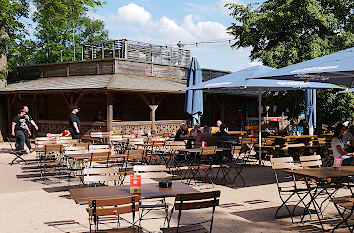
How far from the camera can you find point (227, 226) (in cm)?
608

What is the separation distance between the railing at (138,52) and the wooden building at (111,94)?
0.26 m

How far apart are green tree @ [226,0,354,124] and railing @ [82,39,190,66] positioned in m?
4.51

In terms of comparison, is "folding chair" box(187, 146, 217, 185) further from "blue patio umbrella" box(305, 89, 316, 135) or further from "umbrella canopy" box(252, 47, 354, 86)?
"blue patio umbrella" box(305, 89, 316, 135)

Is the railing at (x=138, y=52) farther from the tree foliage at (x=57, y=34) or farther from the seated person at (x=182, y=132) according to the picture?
the seated person at (x=182, y=132)

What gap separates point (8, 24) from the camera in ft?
71.4

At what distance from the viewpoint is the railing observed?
2202cm

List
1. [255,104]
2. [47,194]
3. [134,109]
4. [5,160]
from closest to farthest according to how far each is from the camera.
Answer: [47,194]
[5,160]
[134,109]
[255,104]

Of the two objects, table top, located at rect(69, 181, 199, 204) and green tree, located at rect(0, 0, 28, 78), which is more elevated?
green tree, located at rect(0, 0, 28, 78)

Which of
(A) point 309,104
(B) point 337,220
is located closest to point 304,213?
(B) point 337,220

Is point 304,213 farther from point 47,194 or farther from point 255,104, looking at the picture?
point 255,104

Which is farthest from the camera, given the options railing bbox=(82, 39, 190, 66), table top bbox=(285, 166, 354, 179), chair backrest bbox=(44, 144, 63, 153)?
railing bbox=(82, 39, 190, 66)

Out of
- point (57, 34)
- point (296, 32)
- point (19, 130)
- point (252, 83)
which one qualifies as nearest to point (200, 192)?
point (252, 83)

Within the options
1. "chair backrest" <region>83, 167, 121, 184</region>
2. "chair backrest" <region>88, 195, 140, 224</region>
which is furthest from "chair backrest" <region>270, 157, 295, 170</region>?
"chair backrest" <region>88, 195, 140, 224</region>

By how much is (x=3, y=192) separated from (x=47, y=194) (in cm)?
104
